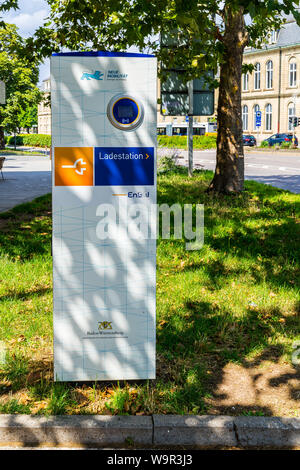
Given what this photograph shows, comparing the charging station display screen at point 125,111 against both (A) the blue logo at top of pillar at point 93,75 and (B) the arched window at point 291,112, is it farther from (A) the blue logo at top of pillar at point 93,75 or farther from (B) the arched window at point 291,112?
(B) the arched window at point 291,112

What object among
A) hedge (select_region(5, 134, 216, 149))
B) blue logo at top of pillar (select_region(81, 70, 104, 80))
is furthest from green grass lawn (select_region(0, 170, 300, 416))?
hedge (select_region(5, 134, 216, 149))

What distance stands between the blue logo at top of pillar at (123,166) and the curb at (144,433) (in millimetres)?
1541

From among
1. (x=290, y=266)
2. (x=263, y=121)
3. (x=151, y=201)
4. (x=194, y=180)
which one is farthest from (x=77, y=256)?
(x=263, y=121)

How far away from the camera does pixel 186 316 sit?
18.5 ft

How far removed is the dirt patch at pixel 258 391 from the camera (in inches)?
154

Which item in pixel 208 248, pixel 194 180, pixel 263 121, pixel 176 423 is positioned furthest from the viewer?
pixel 263 121

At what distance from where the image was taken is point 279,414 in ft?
12.6

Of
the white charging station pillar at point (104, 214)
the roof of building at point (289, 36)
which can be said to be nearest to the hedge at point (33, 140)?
the roof of building at point (289, 36)

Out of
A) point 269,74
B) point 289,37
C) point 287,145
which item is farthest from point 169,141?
point 289,37

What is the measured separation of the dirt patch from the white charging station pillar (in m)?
0.56

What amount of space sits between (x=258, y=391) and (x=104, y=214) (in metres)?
1.76

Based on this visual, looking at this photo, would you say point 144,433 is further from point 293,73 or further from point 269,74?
point 269,74
